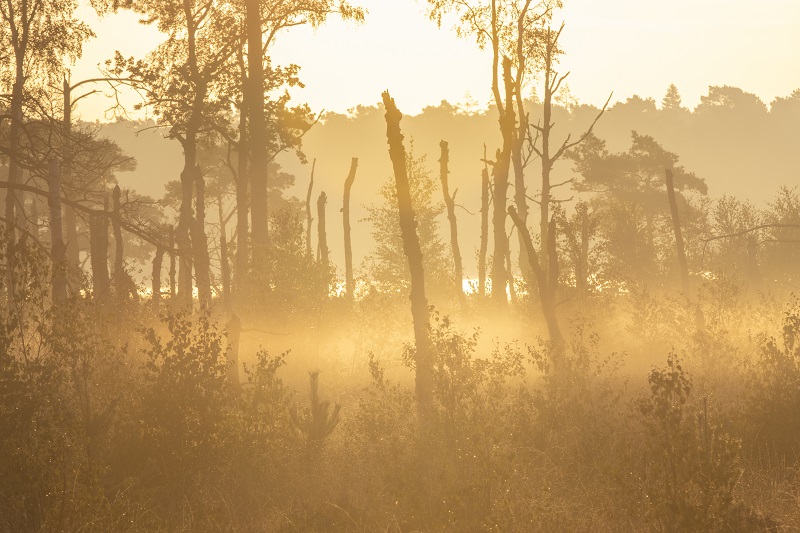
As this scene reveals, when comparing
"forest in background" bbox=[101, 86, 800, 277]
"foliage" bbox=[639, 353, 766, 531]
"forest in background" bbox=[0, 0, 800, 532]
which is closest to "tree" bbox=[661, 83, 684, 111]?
"forest in background" bbox=[101, 86, 800, 277]

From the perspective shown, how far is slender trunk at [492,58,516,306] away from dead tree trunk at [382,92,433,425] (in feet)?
29.4

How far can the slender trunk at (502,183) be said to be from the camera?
85.8ft

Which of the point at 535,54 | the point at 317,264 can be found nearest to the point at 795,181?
the point at 535,54

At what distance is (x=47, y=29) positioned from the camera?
19.4 m

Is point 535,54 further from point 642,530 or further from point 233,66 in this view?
point 642,530

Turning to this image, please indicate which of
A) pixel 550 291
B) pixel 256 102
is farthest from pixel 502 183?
pixel 550 291

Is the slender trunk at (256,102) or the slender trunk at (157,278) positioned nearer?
the slender trunk at (256,102)

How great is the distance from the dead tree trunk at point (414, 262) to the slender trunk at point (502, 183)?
353 inches

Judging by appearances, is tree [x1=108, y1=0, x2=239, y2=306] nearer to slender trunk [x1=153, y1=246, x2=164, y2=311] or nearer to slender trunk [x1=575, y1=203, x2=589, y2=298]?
slender trunk [x1=153, y1=246, x2=164, y2=311]

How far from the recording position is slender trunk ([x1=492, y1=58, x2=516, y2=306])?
26.1m

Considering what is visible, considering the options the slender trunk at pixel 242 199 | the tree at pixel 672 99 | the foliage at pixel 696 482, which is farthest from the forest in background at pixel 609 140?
the foliage at pixel 696 482

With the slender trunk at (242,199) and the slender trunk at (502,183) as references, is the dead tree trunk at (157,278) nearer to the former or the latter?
the slender trunk at (242,199)

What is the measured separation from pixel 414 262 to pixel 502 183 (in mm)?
12077

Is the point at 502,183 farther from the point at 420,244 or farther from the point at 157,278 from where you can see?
the point at 157,278
